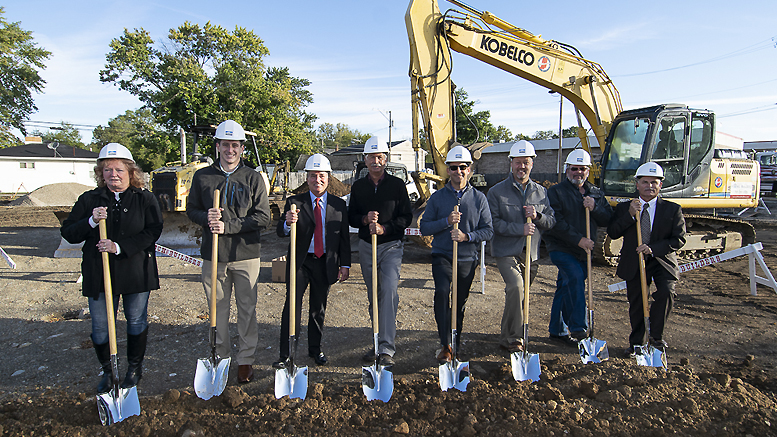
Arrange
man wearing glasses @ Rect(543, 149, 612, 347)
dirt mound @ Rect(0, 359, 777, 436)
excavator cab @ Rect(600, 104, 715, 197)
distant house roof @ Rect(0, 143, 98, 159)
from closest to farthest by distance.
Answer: dirt mound @ Rect(0, 359, 777, 436), man wearing glasses @ Rect(543, 149, 612, 347), excavator cab @ Rect(600, 104, 715, 197), distant house roof @ Rect(0, 143, 98, 159)

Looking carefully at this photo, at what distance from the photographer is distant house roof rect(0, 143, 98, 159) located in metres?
35.7

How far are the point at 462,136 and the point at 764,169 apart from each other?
56.3 ft

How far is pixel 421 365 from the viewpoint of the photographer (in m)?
4.22

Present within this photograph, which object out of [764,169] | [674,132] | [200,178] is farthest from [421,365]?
[764,169]

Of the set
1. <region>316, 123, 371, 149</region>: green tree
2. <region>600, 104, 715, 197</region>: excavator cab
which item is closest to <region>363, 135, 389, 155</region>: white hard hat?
<region>600, 104, 715, 197</region>: excavator cab

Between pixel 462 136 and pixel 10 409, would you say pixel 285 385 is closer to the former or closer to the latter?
pixel 10 409

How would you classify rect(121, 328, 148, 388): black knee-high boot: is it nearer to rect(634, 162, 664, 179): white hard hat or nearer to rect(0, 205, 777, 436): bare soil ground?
rect(0, 205, 777, 436): bare soil ground

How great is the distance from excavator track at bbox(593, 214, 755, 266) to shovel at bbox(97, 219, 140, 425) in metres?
7.86

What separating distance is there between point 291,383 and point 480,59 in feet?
24.4

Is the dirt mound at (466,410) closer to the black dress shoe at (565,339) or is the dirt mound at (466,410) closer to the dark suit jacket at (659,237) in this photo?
the black dress shoe at (565,339)

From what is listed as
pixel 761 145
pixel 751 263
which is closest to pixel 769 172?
pixel 761 145

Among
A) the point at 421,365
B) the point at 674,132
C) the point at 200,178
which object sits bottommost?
the point at 421,365

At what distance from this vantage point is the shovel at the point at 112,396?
310 cm

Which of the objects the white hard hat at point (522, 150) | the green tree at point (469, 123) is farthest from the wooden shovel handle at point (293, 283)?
the green tree at point (469, 123)
